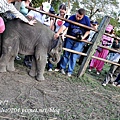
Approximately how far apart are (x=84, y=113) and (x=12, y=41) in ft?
5.41

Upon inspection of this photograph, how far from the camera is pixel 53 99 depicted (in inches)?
124

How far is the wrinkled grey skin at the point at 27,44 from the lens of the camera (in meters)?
3.55

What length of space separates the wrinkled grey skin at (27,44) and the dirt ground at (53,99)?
210 millimetres

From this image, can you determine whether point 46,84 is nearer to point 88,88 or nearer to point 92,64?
point 88,88

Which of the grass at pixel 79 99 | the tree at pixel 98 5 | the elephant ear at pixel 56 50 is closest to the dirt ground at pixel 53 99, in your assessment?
the grass at pixel 79 99

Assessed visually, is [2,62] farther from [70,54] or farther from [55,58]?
[70,54]

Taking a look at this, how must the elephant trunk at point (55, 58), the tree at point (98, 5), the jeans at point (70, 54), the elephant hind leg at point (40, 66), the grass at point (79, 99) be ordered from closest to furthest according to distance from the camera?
the grass at point (79, 99)
the elephant hind leg at point (40, 66)
the elephant trunk at point (55, 58)
the jeans at point (70, 54)
the tree at point (98, 5)

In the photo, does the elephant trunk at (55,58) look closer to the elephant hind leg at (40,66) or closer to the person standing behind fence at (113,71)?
the elephant hind leg at (40,66)

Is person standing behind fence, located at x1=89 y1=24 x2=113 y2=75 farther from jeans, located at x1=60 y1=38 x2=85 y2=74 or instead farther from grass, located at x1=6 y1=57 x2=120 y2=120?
jeans, located at x1=60 y1=38 x2=85 y2=74

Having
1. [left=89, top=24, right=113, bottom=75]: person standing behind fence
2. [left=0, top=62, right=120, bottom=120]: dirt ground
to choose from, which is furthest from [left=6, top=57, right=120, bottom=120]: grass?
[left=89, top=24, right=113, bottom=75]: person standing behind fence

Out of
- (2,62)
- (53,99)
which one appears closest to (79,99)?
(53,99)

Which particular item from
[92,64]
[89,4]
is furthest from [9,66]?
[89,4]

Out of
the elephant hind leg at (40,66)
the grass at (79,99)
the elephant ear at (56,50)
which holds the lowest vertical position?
the grass at (79,99)

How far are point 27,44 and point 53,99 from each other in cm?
109
